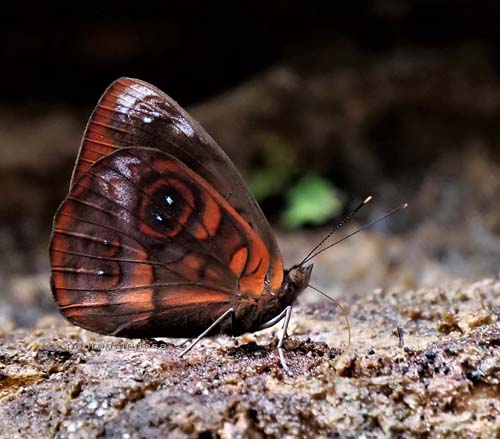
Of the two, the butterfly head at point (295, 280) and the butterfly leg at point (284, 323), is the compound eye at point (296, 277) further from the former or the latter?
the butterfly leg at point (284, 323)

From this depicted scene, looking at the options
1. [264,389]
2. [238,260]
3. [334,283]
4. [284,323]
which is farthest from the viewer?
[334,283]

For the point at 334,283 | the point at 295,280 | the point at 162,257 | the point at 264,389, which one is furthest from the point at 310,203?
the point at 264,389

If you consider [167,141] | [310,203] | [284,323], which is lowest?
[284,323]

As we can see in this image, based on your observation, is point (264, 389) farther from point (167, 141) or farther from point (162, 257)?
point (167, 141)

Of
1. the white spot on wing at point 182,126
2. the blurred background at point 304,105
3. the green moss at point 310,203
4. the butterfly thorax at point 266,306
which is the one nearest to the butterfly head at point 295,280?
the butterfly thorax at point 266,306

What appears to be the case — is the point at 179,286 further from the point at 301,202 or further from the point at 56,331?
the point at 301,202

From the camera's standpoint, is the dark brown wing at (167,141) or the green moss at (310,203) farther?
the green moss at (310,203)
